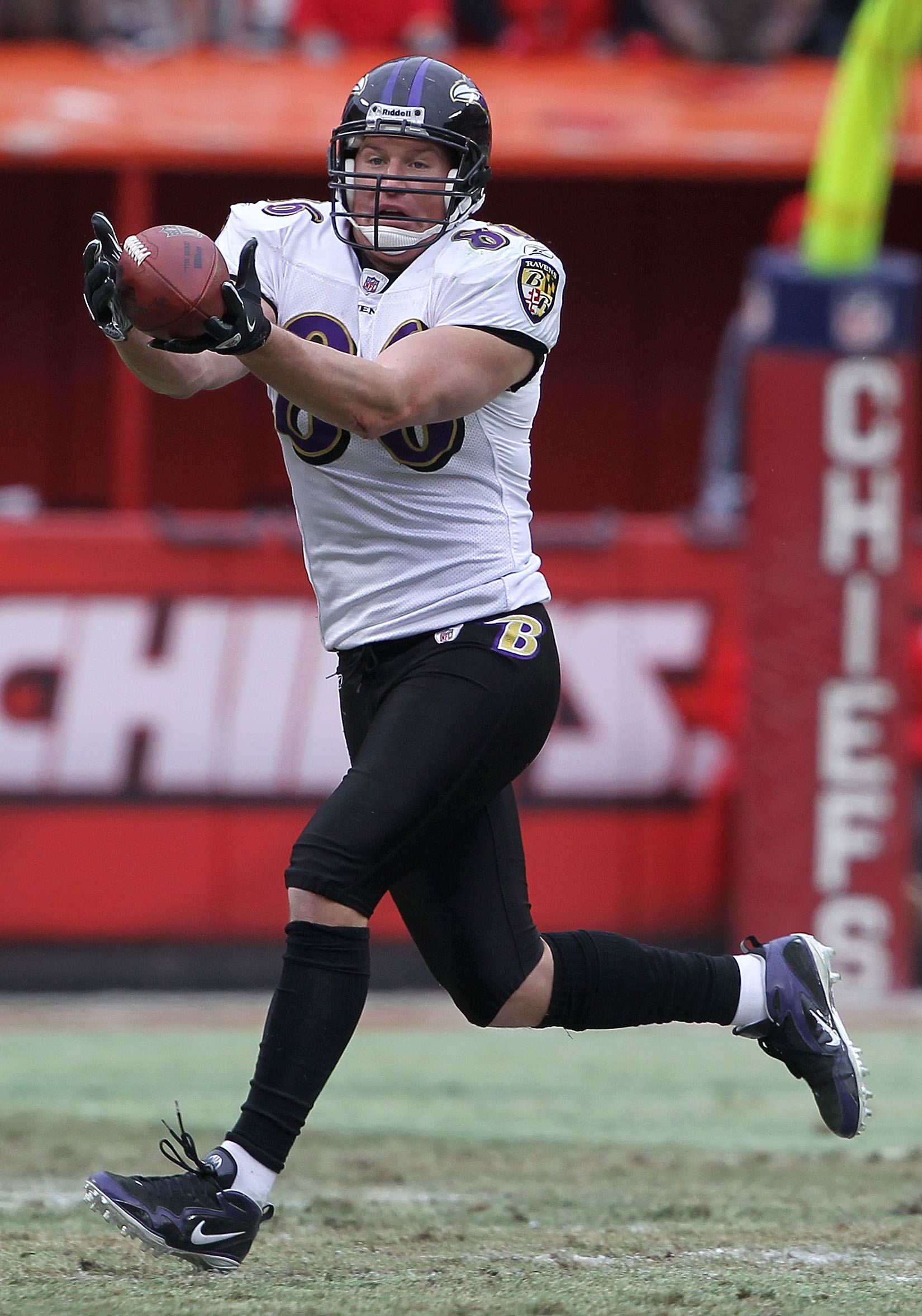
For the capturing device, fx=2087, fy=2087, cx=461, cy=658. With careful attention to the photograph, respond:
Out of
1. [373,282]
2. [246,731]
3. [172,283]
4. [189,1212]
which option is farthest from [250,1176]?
[246,731]

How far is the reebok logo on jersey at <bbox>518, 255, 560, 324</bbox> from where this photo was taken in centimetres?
346

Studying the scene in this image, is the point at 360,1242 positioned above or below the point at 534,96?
below

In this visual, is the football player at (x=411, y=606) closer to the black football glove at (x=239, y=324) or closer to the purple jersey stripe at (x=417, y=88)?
the purple jersey stripe at (x=417, y=88)

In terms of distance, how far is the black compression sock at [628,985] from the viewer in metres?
3.63

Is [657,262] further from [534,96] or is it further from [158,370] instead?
[158,370]

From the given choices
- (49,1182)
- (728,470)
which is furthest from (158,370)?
(728,470)

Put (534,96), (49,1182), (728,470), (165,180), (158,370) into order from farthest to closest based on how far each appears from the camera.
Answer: (165,180) < (534,96) < (728,470) < (49,1182) < (158,370)

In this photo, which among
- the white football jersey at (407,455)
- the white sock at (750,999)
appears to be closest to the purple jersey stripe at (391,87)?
the white football jersey at (407,455)

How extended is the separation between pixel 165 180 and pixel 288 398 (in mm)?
7566

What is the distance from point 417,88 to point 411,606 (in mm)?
884

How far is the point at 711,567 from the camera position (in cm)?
757

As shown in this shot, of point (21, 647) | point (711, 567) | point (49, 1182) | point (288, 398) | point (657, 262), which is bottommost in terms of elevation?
point (49, 1182)

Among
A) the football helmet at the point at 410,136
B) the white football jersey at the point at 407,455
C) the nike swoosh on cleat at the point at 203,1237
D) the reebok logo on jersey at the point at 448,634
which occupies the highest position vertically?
the football helmet at the point at 410,136

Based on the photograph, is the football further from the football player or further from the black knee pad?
the black knee pad
